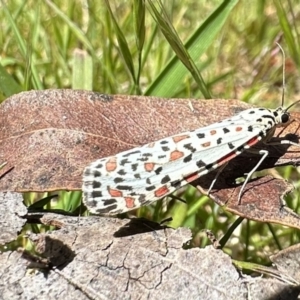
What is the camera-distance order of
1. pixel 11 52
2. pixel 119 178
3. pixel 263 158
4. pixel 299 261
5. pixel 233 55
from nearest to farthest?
pixel 299 261, pixel 119 178, pixel 263 158, pixel 11 52, pixel 233 55

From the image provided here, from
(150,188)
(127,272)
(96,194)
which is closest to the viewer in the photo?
(127,272)

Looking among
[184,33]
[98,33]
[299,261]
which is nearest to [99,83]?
[98,33]

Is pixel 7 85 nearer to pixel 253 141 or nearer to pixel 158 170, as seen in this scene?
pixel 158 170

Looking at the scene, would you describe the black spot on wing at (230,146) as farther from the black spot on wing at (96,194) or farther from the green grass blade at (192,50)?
the green grass blade at (192,50)

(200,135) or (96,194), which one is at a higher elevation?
(200,135)

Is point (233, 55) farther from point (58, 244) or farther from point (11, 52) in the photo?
point (58, 244)

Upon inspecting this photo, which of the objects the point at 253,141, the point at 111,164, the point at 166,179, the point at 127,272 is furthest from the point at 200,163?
the point at 127,272

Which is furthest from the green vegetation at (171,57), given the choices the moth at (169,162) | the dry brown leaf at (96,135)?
the moth at (169,162)
